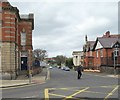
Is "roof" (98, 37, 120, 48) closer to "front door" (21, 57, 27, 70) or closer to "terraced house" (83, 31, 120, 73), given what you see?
"terraced house" (83, 31, 120, 73)

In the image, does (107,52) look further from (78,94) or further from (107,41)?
(78,94)

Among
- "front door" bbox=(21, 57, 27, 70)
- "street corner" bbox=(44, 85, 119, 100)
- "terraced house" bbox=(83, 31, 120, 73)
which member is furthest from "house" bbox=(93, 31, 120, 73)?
"street corner" bbox=(44, 85, 119, 100)

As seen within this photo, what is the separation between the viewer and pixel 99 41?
227 ft

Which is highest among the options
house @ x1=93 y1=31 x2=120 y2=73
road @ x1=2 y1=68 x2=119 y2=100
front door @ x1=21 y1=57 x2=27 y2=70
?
house @ x1=93 y1=31 x2=120 y2=73

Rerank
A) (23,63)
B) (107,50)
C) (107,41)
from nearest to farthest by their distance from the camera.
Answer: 1. (23,63)
2. (107,50)
3. (107,41)

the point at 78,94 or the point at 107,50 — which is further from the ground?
the point at 107,50

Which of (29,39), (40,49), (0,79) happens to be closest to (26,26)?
(29,39)

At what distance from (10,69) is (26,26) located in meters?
13.3

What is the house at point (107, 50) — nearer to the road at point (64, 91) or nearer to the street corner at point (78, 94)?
the road at point (64, 91)

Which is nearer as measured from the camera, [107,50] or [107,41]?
[107,50]

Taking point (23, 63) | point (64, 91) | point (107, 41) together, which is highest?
point (107, 41)

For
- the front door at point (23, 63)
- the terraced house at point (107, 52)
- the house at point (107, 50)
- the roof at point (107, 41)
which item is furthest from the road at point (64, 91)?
the roof at point (107, 41)

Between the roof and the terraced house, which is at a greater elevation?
the roof

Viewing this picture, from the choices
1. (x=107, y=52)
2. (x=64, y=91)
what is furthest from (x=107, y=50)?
(x=64, y=91)
